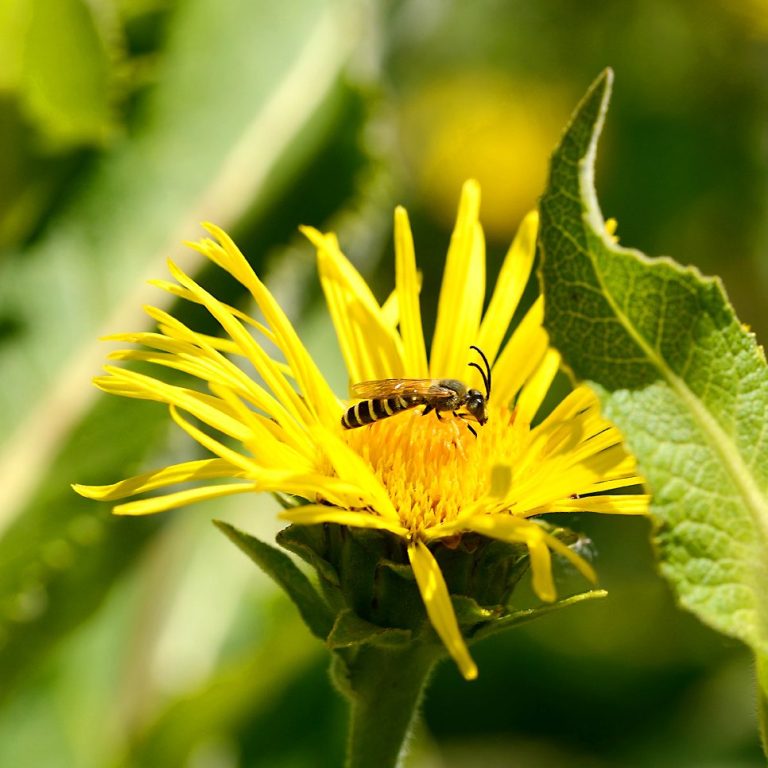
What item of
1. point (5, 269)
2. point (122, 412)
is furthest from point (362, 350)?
point (5, 269)

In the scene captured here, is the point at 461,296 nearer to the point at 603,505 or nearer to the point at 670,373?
the point at 603,505

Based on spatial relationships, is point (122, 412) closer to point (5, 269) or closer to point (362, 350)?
point (5, 269)

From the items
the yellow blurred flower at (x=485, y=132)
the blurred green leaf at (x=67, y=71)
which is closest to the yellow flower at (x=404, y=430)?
the blurred green leaf at (x=67, y=71)

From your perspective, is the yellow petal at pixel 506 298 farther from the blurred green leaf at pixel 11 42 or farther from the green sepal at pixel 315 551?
the blurred green leaf at pixel 11 42

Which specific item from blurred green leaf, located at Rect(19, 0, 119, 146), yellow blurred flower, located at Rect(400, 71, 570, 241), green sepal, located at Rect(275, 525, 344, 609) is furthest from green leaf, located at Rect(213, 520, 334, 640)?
yellow blurred flower, located at Rect(400, 71, 570, 241)

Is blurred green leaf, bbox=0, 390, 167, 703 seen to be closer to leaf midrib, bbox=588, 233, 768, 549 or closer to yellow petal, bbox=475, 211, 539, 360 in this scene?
yellow petal, bbox=475, 211, 539, 360

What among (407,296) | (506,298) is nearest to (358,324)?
(407,296)
